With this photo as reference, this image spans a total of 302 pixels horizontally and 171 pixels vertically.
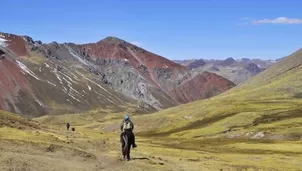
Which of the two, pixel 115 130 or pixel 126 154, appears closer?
pixel 126 154

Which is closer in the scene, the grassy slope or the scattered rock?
the grassy slope

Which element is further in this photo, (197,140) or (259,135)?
(259,135)

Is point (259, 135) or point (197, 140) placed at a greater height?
point (259, 135)

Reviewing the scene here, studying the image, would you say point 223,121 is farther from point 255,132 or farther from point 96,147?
point 96,147

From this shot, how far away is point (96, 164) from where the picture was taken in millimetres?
36156

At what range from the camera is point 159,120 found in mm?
181750

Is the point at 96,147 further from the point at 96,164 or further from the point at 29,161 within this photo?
the point at 29,161

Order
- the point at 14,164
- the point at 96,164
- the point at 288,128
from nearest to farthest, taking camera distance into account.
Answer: the point at 14,164 → the point at 96,164 → the point at 288,128

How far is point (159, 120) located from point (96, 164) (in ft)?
479

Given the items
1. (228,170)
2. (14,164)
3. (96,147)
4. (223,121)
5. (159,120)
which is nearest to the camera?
(14,164)

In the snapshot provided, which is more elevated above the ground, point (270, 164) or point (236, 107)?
point (236, 107)

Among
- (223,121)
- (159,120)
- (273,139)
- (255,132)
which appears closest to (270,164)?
(273,139)

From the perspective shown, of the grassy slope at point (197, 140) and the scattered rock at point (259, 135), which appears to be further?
the scattered rock at point (259, 135)

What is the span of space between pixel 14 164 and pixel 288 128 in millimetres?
102431
